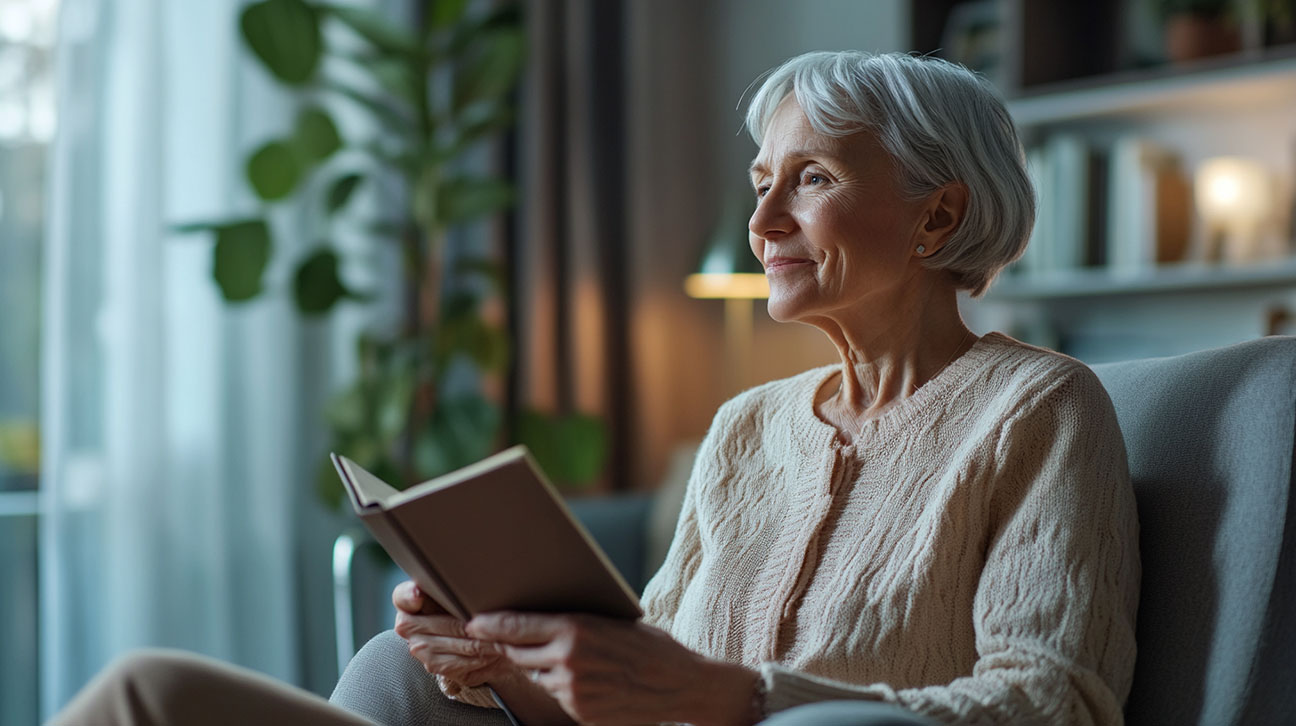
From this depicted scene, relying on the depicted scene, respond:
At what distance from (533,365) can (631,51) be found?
976mm

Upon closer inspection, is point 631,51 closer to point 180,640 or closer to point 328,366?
point 328,366

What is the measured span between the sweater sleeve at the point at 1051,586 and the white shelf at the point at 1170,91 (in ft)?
5.30

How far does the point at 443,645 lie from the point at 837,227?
0.61 meters

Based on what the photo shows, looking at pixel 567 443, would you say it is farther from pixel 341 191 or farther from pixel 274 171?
pixel 274 171

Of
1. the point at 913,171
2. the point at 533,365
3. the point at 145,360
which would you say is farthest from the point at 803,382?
the point at 533,365

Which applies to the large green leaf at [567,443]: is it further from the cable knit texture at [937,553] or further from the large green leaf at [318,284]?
the cable knit texture at [937,553]

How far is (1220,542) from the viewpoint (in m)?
1.14

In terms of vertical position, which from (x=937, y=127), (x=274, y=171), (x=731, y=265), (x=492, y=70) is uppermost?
(x=492, y=70)

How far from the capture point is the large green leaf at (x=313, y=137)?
268 cm

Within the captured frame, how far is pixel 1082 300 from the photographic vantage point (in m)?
2.94

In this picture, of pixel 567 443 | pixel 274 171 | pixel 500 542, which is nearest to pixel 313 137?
pixel 274 171

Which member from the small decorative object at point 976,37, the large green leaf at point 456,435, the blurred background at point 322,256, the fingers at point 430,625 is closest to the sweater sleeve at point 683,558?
the fingers at point 430,625

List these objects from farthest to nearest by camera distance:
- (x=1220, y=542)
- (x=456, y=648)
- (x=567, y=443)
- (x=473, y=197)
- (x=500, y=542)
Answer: (x=567, y=443) → (x=473, y=197) → (x=456, y=648) → (x=1220, y=542) → (x=500, y=542)

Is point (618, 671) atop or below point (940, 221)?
below
